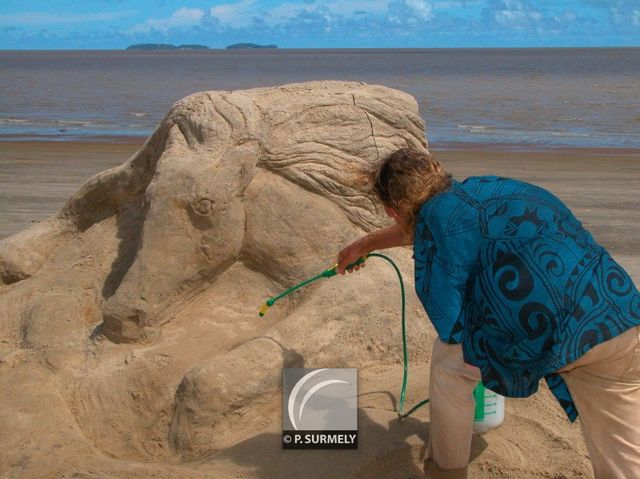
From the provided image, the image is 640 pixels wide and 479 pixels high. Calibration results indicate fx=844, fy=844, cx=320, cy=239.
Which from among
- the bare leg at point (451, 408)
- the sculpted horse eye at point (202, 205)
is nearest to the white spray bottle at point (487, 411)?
the bare leg at point (451, 408)

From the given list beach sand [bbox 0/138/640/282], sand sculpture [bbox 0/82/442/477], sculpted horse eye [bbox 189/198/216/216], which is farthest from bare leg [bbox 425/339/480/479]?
beach sand [bbox 0/138/640/282]

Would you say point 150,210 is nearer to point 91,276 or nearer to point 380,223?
point 91,276

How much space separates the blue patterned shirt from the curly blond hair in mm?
33

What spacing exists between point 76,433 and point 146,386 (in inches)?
14.3

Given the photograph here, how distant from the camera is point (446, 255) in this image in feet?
8.34

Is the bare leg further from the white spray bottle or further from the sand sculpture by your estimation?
the sand sculpture

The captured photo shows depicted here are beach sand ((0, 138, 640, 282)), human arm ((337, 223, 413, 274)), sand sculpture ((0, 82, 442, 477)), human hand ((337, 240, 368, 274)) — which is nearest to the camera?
human arm ((337, 223, 413, 274))

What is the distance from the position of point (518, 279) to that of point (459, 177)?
973 centimetres

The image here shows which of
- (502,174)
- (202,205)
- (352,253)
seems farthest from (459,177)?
(352,253)

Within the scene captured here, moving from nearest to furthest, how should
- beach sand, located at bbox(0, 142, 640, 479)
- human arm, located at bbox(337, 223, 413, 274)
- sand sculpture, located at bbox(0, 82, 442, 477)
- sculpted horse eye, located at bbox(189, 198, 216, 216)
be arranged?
human arm, located at bbox(337, 223, 413, 274) → beach sand, located at bbox(0, 142, 640, 479) → sand sculpture, located at bbox(0, 82, 442, 477) → sculpted horse eye, located at bbox(189, 198, 216, 216)

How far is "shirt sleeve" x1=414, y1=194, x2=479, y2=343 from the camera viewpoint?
8.26ft

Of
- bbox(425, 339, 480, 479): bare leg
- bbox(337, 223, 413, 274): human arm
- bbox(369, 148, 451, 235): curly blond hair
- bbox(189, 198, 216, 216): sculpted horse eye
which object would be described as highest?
bbox(369, 148, 451, 235): curly blond hair

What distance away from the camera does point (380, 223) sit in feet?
14.1

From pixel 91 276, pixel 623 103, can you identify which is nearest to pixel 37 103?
pixel 623 103
